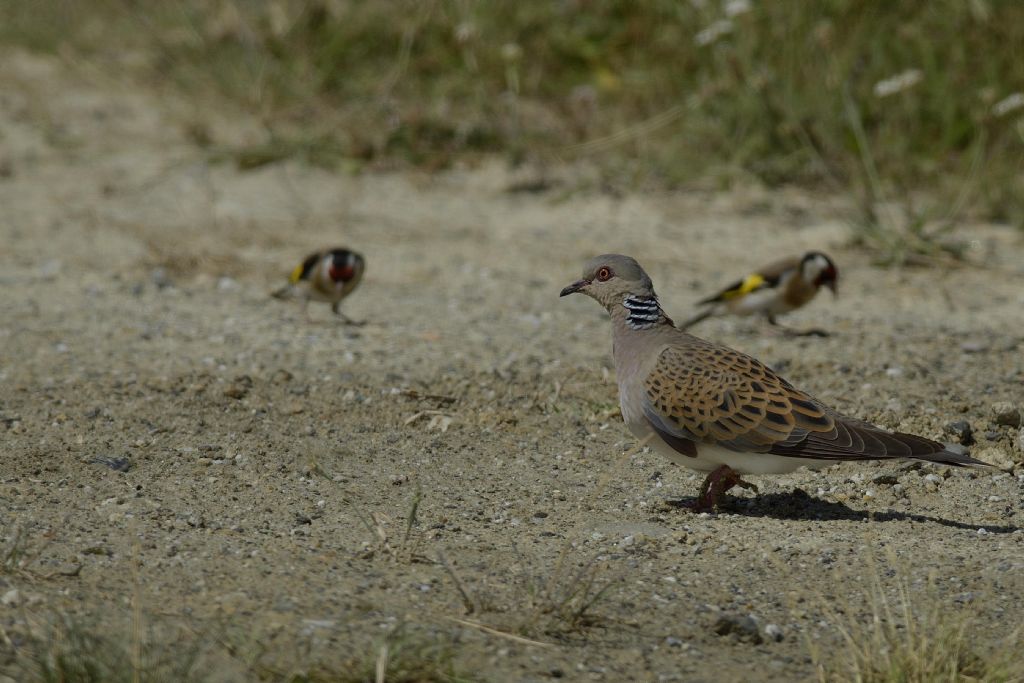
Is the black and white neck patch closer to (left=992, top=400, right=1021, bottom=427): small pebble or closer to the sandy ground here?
the sandy ground

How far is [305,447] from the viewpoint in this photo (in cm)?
509

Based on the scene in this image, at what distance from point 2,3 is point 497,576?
8.50 meters

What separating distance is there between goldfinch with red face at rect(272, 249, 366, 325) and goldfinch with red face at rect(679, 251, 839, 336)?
Answer: 5.70 ft

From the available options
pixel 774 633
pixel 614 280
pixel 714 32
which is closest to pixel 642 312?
pixel 614 280

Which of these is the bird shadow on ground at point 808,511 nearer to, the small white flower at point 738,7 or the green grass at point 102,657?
the green grass at point 102,657

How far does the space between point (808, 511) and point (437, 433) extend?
1499 mm

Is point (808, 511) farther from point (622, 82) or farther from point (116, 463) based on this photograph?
point (622, 82)

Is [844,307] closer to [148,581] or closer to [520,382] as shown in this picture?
[520,382]

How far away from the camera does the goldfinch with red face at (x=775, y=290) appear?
22.4 ft

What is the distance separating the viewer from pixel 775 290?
6.83 meters

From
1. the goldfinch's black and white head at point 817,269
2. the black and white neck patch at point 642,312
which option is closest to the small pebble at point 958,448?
the black and white neck patch at point 642,312

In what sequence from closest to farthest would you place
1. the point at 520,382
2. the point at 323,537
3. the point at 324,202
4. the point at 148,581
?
the point at 148,581, the point at 323,537, the point at 520,382, the point at 324,202

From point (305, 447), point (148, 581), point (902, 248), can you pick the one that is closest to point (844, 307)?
point (902, 248)

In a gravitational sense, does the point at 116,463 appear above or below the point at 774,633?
above
